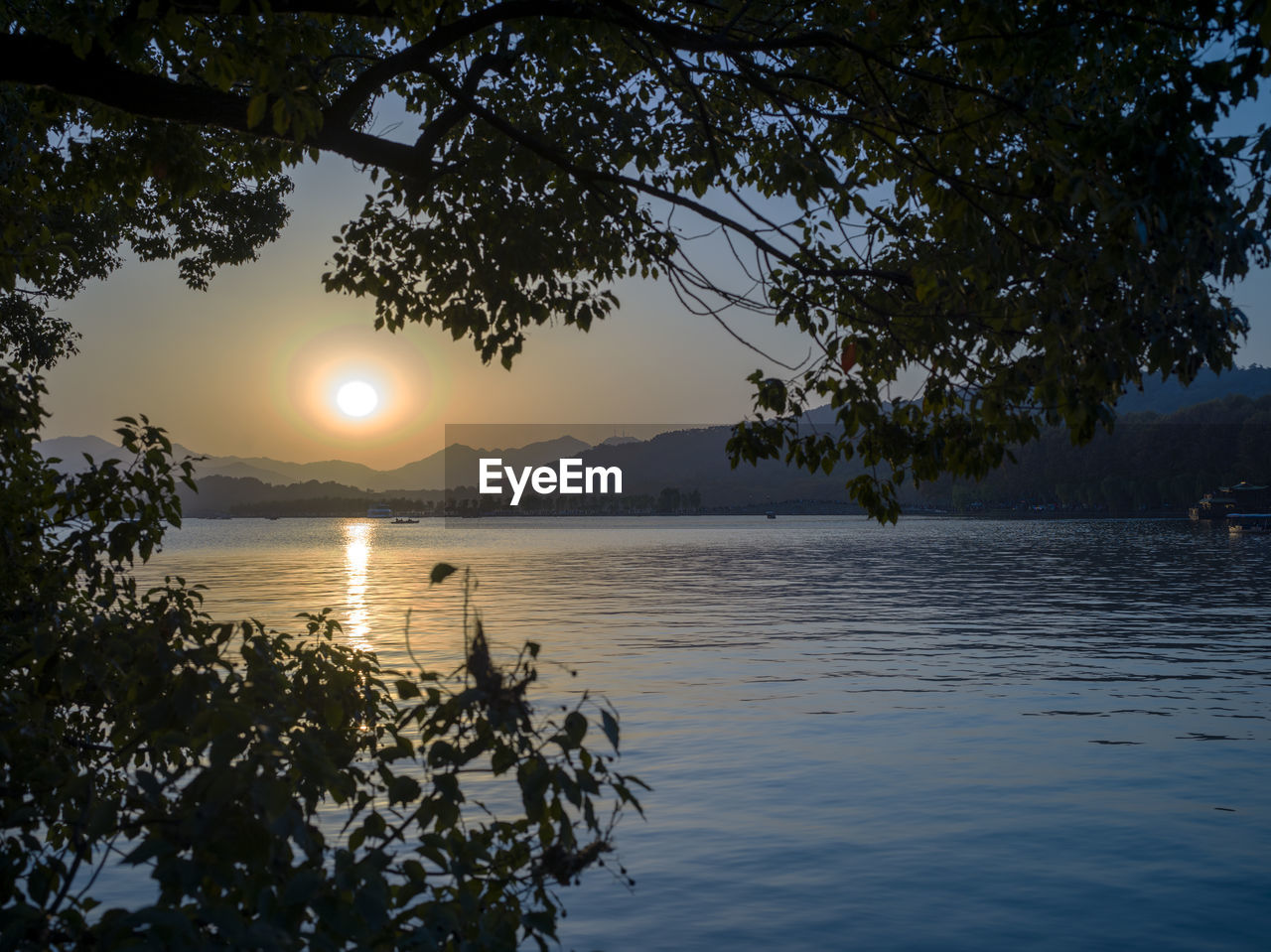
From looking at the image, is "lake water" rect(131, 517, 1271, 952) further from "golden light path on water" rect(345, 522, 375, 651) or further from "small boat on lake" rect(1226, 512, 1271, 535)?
"small boat on lake" rect(1226, 512, 1271, 535)

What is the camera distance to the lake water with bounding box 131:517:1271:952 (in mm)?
12172

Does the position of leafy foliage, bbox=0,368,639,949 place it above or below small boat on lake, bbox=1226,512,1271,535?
above

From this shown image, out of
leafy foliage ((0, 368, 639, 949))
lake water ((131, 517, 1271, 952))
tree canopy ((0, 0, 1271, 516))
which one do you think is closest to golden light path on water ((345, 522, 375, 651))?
lake water ((131, 517, 1271, 952))

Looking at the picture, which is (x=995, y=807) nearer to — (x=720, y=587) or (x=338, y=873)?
(x=338, y=873)

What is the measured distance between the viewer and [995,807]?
53.6 feet

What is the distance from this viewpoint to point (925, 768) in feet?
62.1

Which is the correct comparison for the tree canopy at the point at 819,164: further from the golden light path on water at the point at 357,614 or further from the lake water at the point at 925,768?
the golden light path on water at the point at 357,614

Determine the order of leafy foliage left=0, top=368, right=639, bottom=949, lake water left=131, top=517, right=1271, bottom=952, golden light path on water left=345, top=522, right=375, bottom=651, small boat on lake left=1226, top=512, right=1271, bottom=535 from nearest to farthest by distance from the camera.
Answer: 1. leafy foliage left=0, top=368, right=639, bottom=949
2. lake water left=131, top=517, right=1271, bottom=952
3. golden light path on water left=345, top=522, right=375, bottom=651
4. small boat on lake left=1226, top=512, right=1271, bottom=535

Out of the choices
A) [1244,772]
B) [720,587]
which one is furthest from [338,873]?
[720,587]

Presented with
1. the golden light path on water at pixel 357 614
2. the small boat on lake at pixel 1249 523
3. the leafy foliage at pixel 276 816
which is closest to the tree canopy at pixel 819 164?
the leafy foliage at pixel 276 816

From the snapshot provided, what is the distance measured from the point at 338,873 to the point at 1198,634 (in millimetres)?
41463

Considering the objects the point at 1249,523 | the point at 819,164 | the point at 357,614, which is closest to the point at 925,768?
the point at 819,164

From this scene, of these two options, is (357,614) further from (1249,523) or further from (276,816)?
(1249,523)

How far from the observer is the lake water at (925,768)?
12.2 m
